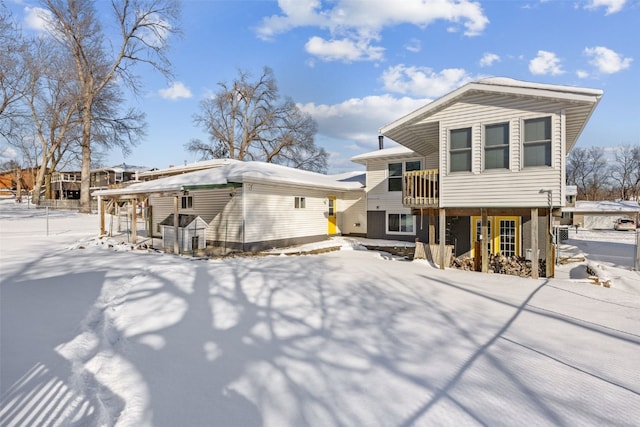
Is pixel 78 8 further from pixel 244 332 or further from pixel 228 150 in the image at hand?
pixel 244 332

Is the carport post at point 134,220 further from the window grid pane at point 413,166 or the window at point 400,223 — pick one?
the window grid pane at point 413,166

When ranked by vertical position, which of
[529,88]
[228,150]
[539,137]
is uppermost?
[228,150]

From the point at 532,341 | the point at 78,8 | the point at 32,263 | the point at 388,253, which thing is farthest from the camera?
the point at 78,8

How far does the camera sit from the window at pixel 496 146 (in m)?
8.80

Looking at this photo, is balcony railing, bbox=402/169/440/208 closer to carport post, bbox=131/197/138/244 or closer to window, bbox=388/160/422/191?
window, bbox=388/160/422/191

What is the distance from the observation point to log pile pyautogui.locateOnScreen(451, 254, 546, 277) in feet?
31.2

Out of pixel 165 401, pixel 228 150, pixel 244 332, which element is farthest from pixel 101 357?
pixel 228 150

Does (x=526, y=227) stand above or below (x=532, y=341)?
above

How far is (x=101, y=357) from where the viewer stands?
3770 mm

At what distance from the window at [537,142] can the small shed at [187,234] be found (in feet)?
34.9

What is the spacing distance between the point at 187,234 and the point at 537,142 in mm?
11217

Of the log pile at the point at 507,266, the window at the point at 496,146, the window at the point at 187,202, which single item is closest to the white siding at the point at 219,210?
the window at the point at 187,202

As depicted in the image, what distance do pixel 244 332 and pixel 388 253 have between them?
9.02 m

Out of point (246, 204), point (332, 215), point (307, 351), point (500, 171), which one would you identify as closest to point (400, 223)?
point (332, 215)
